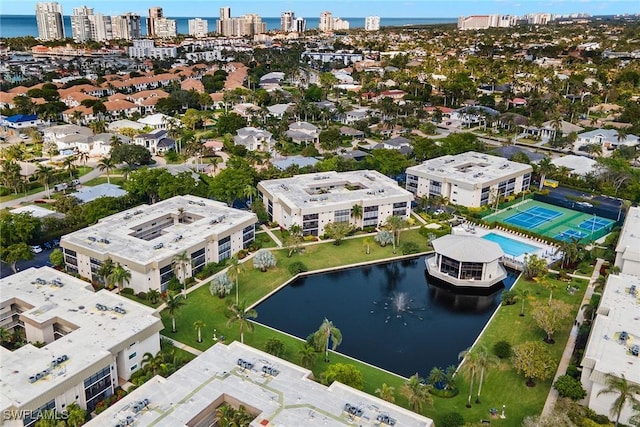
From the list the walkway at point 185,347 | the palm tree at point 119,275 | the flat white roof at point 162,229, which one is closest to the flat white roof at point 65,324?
the palm tree at point 119,275

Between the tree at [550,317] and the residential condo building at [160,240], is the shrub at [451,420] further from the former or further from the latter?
the residential condo building at [160,240]

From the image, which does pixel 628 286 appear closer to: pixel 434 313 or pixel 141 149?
pixel 434 313

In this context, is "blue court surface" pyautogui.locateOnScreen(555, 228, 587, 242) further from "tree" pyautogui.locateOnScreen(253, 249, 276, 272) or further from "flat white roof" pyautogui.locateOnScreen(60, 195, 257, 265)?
"flat white roof" pyautogui.locateOnScreen(60, 195, 257, 265)

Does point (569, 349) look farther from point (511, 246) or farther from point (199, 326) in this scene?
point (199, 326)

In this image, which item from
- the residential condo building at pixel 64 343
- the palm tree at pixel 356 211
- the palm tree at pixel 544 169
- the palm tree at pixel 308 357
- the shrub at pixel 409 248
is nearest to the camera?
the residential condo building at pixel 64 343

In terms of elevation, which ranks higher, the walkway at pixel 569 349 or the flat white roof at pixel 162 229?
the flat white roof at pixel 162 229
